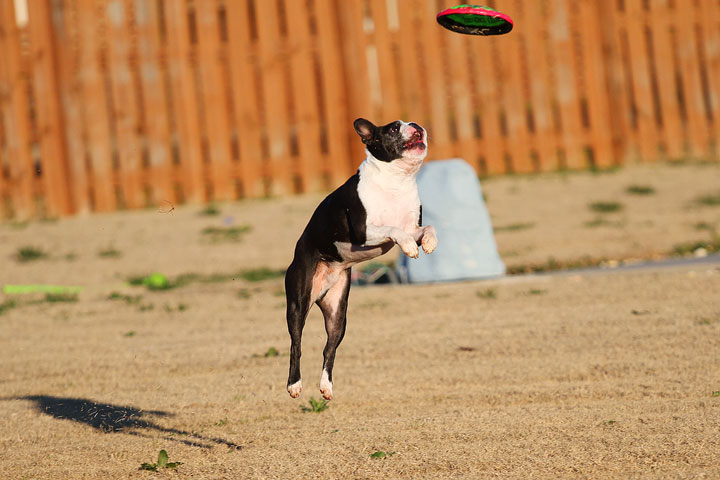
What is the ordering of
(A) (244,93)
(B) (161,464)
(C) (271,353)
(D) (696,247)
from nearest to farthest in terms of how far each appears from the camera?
1. (B) (161,464)
2. (C) (271,353)
3. (D) (696,247)
4. (A) (244,93)

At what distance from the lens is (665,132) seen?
48.4 ft

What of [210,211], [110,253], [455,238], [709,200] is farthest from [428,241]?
[709,200]

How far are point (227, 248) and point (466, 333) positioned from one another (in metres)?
5.50

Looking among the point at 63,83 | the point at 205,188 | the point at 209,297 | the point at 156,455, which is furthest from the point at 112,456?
the point at 63,83

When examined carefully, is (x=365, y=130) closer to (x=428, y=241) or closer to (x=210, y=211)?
(x=428, y=241)

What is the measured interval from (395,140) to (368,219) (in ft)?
1.12

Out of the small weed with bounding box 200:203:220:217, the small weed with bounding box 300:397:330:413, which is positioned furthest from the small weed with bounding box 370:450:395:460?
the small weed with bounding box 200:203:220:217

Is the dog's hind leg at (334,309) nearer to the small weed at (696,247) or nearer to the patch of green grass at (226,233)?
the small weed at (696,247)

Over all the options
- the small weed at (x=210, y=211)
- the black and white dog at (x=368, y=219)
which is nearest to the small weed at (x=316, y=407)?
the black and white dog at (x=368, y=219)

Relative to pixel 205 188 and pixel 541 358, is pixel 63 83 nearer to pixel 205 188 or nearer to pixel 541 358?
pixel 205 188

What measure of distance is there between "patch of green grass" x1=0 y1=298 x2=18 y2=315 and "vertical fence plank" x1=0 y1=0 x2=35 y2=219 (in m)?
3.84

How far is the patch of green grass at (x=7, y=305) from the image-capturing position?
10.3 metres

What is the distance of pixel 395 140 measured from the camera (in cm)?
374

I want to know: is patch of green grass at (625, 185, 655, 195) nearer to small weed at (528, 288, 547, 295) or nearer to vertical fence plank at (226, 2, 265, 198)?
small weed at (528, 288, 547, 295)
